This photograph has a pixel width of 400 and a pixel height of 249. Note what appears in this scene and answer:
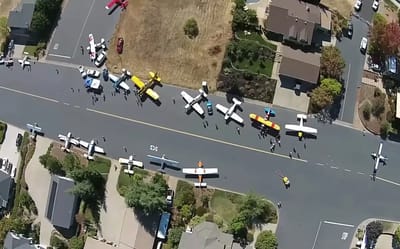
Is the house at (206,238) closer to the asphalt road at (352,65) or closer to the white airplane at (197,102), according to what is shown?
the white airplane at (197,102)

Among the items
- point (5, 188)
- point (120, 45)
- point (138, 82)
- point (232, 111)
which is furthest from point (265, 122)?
point (5, 188)

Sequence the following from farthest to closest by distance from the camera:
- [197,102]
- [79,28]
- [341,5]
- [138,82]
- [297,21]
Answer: [79,28] < [138,82] < [341,5] < [197,102] < [297,21]

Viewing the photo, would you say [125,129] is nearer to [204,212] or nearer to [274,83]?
[204,212]

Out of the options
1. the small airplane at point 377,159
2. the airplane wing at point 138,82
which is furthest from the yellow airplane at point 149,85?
the small airplane at point 377,159

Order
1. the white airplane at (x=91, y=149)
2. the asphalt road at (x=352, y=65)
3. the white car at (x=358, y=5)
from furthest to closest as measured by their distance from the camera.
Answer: the white airplane at (x=91, y=149) < the white car at (x=358, y=5) < the asphalt road at (x=352, y=65)

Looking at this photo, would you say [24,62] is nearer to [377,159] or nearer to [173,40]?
[173,40]

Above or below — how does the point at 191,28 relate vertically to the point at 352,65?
above

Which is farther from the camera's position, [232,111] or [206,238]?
[232,111]

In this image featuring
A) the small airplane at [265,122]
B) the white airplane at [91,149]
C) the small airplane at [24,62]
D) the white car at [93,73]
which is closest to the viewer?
the small airplane at [265,122]
